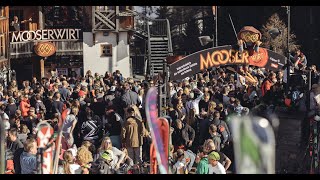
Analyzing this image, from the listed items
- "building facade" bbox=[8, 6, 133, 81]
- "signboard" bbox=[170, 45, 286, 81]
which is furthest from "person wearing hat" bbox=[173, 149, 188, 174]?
"building facade" bbox=[8, 6, 133, 81]

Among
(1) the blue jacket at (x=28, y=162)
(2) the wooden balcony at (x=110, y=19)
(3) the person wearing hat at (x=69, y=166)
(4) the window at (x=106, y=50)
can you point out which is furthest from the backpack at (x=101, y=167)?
(4) the window at (x=106, y=50)

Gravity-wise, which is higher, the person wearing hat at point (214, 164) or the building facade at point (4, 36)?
the building facade at point (4, 36)

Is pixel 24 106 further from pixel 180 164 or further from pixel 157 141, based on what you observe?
pixel 157 141

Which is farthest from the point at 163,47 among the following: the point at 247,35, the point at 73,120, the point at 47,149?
the point at 47,149

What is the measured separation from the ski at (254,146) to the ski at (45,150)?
2.81 m

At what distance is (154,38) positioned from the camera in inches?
1561

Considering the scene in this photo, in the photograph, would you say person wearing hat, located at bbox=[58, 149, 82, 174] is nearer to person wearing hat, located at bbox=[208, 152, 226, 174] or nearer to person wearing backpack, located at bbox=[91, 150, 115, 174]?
person wearing backpack, located at bbox=[91, 150, 115, 174]

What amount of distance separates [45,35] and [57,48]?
0.73m

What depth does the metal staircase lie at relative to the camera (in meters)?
38.3

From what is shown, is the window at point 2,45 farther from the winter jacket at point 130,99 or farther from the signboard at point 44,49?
the winter jacket at point 130,99

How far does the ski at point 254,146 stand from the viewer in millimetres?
11164

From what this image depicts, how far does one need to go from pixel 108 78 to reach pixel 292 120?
346 inches

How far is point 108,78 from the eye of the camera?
27703mm

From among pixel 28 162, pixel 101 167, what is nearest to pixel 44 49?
pixel 101 167
